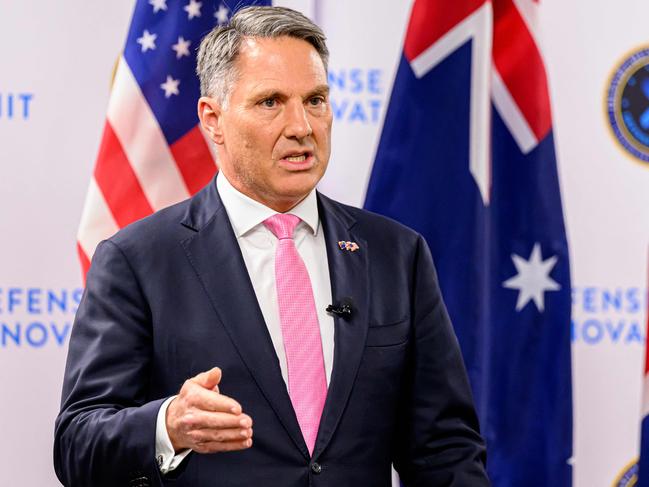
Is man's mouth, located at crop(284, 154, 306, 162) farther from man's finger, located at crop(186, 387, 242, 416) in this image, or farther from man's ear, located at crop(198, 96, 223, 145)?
man's finger, located at crop(186, 387, 242, 416)

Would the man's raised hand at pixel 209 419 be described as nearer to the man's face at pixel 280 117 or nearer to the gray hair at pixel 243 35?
the man's face at pixel 280 117

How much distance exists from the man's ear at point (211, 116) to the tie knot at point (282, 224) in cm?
21

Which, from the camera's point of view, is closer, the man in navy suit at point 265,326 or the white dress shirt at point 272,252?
the man in navy suit at point 265,326

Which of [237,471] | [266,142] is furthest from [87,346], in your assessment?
[266,142]

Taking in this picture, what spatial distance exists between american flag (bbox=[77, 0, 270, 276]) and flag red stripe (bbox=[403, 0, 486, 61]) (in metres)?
0.46

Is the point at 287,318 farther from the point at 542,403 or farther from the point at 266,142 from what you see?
the point at 542,403

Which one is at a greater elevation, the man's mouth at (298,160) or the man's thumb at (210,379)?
the man's mouth at (298,160)

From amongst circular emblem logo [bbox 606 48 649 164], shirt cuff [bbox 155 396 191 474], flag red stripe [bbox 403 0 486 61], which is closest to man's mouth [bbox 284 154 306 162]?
shirt cuff [bbox 155 396 191 474]

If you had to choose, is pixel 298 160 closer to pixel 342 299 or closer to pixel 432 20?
pixel 342 299

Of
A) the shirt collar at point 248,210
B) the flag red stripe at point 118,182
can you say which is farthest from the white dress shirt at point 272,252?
the flag red stripe at point 118,182

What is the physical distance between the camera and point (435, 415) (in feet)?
6.76

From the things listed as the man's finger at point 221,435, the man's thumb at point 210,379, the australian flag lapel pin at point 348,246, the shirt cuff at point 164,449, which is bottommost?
the shirt cuff at point 164,449

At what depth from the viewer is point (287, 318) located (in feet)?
6.64

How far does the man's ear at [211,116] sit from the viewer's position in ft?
7.11
